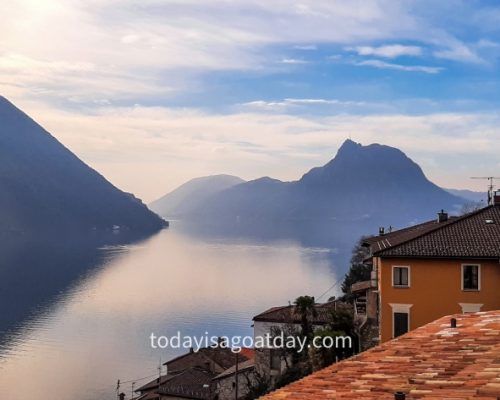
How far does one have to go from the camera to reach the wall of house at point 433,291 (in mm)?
18609

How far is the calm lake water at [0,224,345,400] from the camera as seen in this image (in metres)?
51.4

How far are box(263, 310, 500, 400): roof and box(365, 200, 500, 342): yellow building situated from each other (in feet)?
30.1

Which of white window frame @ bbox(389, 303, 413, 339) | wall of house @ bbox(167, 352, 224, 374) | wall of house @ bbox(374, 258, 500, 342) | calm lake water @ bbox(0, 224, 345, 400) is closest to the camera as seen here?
wall of house @ bbox(374, 258, 500, 342)

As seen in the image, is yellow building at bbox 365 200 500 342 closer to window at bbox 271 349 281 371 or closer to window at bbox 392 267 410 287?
window at bbox 392 267 410 287

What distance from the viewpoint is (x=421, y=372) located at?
7.00 meters

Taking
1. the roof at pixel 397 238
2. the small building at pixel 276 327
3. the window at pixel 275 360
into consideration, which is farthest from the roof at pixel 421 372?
the window at pixel 275 360

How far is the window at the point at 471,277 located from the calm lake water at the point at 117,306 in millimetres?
32478

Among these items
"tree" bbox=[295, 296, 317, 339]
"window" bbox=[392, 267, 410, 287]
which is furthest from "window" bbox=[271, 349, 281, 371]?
"window" bbox=[392, 267, 410, 287]

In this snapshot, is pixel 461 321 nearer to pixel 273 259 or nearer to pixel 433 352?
pixel 433 352

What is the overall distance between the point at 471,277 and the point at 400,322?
2564 millimetres

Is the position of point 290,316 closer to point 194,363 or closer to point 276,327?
point 276,327

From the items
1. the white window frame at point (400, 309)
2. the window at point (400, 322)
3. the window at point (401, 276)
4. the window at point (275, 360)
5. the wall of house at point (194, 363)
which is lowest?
the wall of house at point (194, 363)

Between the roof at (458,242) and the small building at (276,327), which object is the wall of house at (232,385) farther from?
the roof at (458,242)

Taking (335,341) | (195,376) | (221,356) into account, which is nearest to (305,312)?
(335,341)
